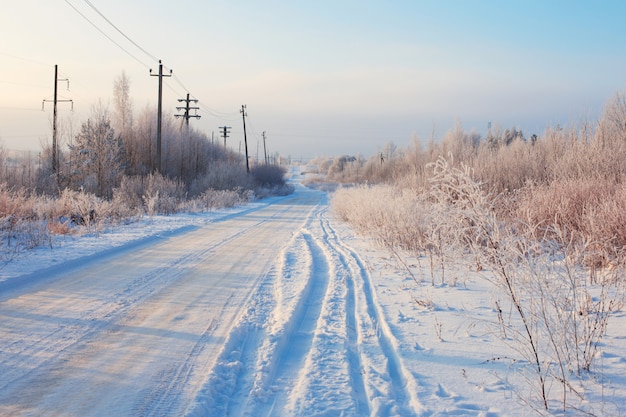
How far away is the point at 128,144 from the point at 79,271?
1212 inches

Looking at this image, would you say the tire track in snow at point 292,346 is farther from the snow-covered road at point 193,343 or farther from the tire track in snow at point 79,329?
the tire track in snow at point 79,329

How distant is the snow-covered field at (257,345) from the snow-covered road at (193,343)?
2cm

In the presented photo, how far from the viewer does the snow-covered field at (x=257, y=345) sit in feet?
10.5

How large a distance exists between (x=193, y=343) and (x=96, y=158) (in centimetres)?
2551

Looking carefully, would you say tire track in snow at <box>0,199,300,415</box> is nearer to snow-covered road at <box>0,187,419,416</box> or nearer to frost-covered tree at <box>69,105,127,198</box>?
snow-covered road at <box>0,187,419,416</box>

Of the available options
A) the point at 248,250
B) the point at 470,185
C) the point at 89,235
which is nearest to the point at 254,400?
the point at 470,185

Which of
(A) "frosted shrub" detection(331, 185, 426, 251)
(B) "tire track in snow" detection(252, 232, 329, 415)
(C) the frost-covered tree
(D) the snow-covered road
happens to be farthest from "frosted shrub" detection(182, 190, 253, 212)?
(B) "tire track in snow" detection(252, 232, 329, 415)

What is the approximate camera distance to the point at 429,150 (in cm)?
2119

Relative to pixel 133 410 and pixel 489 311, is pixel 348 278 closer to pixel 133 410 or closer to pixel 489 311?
pixel 489 311

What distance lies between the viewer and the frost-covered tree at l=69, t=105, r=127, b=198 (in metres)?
25.8

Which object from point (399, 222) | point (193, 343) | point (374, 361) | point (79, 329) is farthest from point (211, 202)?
point (374, 361)

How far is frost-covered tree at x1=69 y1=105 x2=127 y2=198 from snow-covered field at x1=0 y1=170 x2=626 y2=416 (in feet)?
62.9

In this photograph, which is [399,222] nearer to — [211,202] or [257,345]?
[257,345]

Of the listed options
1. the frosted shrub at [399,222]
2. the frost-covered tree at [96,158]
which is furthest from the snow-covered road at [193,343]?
the frost-covered tree at [96,158]
